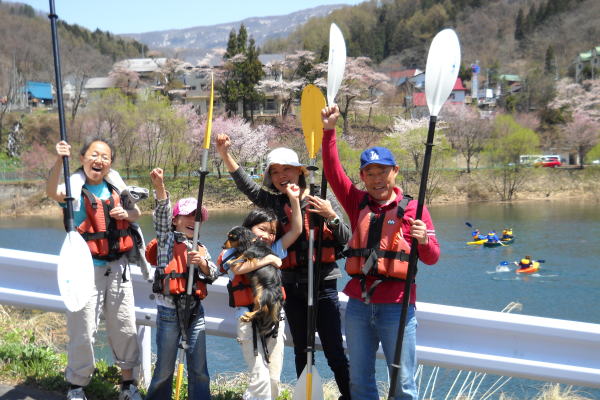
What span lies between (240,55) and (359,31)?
4893 centimetres

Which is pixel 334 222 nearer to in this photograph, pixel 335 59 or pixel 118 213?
pixel 335 59

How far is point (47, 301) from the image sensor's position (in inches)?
132

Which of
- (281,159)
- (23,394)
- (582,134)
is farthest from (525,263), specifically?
(582,134)

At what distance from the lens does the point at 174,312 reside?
2.91 m

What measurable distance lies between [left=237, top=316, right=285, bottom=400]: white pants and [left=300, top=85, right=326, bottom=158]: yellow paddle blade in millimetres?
986

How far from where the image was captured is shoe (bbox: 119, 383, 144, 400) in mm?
2969

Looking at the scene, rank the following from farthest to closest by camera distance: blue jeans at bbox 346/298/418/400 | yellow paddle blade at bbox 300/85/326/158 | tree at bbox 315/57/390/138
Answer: tree at bbox 315/57/390/138 < yellow paddle blade at bbox 300/85/326/158 < blue jeans at bbox 346/298/418/400

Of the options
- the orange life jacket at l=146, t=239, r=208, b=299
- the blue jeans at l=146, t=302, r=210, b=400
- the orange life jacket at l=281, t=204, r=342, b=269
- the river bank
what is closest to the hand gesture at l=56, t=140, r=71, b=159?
the orange life jacket at l=146, t=239, r=208, b=299

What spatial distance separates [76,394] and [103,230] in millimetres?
794

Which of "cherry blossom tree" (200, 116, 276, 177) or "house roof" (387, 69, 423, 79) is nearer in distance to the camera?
"cherry blossom tree" (200, 116, 276, 177)

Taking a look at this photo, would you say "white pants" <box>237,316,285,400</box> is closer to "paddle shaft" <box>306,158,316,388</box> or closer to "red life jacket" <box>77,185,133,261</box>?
"paddle shaft" <box>306,158,316,388</box>

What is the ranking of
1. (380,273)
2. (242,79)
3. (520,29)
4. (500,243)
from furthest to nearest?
1. (520,29)
2. (242,79)
3. (500,243)
4. (380,273)

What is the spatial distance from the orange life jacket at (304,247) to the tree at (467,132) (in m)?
36.2

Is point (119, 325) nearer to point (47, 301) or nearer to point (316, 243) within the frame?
point (47, 301)
